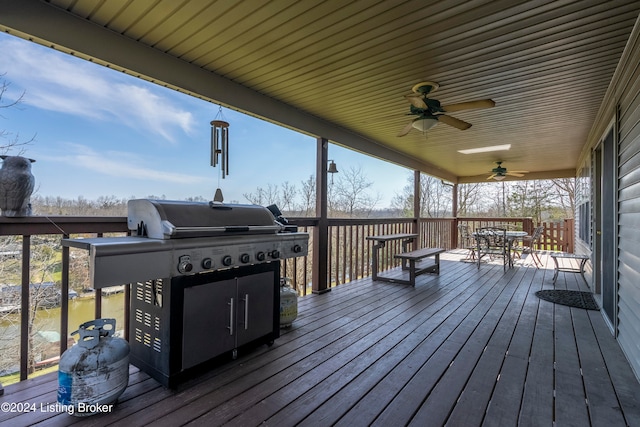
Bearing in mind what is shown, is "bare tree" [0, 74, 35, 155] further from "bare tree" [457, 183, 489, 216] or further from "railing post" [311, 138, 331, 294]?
"bare tree" [457, 183, 489, 216]

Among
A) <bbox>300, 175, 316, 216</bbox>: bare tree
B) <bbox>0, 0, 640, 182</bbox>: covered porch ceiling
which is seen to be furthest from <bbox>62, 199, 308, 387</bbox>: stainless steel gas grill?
<bbox>300, 175, 316, 216</bbox>: bare tree

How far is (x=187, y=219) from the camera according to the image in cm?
201

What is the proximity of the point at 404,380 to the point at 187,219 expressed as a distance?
1.77m

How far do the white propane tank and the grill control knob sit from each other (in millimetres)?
569

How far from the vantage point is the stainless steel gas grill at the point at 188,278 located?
1.75 metres

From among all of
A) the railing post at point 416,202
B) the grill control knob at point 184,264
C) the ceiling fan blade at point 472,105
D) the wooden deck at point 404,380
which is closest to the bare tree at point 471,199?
the railing post at point 416,202

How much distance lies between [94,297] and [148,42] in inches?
79.4

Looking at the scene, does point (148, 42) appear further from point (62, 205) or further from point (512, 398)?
point (512, 398)

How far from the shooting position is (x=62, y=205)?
91.7 inches

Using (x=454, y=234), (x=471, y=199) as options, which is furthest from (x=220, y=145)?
(x=471, y=199)

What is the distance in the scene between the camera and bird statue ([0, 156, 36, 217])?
184 centimetres

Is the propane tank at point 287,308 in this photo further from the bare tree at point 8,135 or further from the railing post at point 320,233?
the bare tree at point 8,135

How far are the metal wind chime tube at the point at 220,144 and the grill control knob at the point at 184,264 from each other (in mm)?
1221

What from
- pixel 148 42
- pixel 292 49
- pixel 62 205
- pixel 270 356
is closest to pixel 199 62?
pixel 148 42
